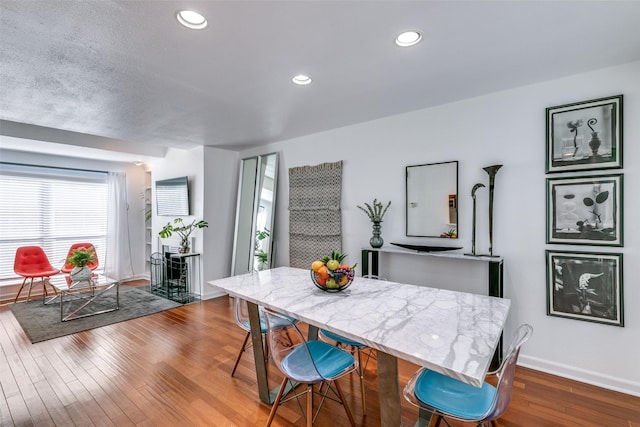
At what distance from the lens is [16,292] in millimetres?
4926

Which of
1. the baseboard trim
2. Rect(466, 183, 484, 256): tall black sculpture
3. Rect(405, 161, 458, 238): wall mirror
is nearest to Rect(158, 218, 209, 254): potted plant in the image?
Rect(405, 161, 458, 238): wall mirror

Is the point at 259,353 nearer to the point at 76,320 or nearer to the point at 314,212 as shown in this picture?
the point at 314,212

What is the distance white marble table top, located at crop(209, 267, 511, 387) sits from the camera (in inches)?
43.2

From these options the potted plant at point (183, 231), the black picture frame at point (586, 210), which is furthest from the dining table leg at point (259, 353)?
the potted plant at point (183, 231)

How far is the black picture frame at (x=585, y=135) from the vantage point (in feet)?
7.35

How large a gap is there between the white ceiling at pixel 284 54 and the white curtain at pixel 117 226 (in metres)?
2.78

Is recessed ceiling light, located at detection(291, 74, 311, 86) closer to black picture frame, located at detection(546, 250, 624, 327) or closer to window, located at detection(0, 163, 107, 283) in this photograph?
black picture frame, located at detection(546, 250, 624, 327)

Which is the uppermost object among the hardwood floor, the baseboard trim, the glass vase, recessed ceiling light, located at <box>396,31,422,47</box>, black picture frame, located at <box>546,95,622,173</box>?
recessed ceiling light, located at <box>396,31,422,47</box>

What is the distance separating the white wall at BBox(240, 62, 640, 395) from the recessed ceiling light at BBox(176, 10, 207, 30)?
226 cm

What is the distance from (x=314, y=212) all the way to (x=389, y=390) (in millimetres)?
2896

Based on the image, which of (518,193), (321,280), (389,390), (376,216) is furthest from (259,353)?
(518,193)

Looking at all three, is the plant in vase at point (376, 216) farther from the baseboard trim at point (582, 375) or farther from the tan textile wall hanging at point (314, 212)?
the baseboard trim at point (582, 375)

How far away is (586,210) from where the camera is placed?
2.34 metres

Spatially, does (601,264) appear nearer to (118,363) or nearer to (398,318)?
(398,318)
